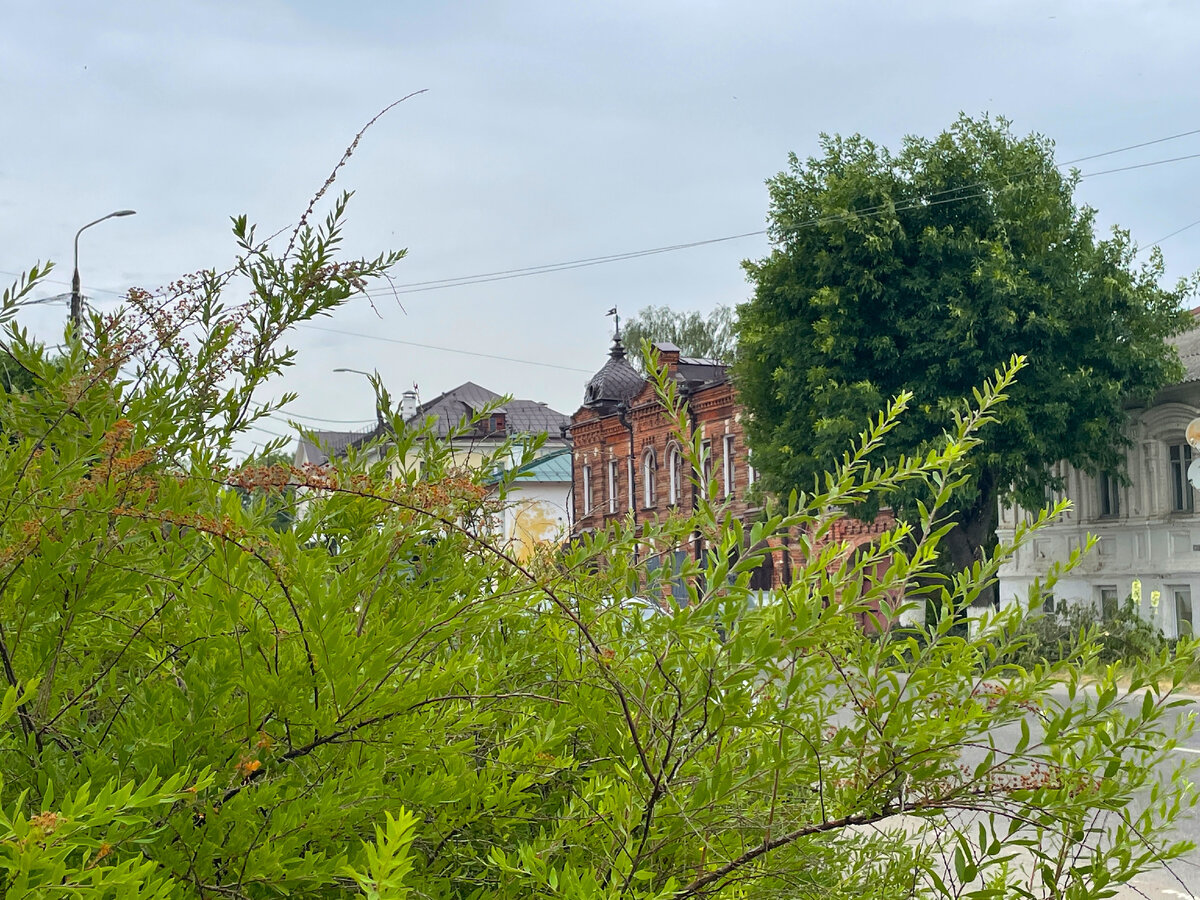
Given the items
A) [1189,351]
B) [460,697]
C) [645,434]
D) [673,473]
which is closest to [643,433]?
[645,434]

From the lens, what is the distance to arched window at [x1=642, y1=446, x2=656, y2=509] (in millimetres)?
46812

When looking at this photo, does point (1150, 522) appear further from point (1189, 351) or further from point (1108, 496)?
point (1189, 351)

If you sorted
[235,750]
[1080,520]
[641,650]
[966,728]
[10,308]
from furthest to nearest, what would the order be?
[1080,520], [10,308], [641,650], [966,728], [235,750]

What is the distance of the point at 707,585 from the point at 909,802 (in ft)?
1.32

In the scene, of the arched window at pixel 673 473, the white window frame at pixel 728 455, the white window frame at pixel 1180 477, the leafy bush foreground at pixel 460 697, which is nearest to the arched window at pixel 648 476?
the arched window at pixel 673 473

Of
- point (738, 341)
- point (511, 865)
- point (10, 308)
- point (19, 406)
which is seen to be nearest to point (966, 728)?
point (511, 865)

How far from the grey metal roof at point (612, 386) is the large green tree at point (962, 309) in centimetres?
2241

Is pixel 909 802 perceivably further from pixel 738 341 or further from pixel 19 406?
pixel 738 341

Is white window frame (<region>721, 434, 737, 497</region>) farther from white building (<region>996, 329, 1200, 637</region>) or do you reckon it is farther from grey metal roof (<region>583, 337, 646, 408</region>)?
white building (<region>996, 329, 1200, 637</region>)

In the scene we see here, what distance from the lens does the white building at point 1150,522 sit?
25594 millimetres

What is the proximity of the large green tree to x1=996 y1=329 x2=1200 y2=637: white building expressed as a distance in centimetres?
55

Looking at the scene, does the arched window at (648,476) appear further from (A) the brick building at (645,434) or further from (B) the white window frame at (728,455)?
(B) the white window frame at (728,455)

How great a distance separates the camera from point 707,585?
1747 millimetres

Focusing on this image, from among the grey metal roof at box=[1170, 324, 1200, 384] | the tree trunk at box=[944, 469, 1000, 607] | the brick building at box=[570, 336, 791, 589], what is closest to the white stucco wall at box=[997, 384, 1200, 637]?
the grey metal roof at box=[1170, 324, 1200, 384]
